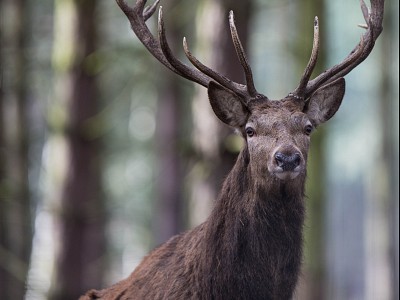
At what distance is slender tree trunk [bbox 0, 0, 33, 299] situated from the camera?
1555 centimetres

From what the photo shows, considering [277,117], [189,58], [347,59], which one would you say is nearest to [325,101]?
[347,59]

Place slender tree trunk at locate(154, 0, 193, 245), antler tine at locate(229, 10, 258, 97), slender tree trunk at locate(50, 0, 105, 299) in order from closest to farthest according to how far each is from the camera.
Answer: antler tine at locate(229, 10, 258, 97), slender tree trunk at locate(50, 0, 105, 299), slender tree trunk at locate(154, 0, 193, 245)

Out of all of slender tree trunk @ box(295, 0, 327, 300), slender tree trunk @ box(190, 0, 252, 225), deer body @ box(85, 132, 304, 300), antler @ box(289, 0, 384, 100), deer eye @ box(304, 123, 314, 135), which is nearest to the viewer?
deer body @ box(85, 132, 304, 300)

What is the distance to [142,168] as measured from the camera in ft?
132

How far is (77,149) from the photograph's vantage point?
14.3 m

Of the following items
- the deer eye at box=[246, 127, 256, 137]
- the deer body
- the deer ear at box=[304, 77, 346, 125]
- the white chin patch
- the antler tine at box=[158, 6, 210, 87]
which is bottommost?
the deer body

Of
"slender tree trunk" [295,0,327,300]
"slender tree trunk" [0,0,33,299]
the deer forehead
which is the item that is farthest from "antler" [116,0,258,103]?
"slender tree trunk" [295,0,327,300]

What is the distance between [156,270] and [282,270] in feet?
3.59

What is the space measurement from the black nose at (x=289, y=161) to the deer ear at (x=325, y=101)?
1.09 metres

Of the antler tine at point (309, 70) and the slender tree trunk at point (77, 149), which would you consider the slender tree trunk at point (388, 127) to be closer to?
the slender tree trunk at point (77, 149)

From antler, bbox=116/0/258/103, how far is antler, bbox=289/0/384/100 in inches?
16.6

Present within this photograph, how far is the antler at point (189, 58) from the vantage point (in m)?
8.21

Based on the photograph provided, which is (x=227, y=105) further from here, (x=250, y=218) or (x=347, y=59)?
(x=347, y=59)

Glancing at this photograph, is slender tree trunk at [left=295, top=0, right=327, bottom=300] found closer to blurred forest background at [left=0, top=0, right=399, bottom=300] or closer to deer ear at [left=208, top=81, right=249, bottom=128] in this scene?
blurred forest background at [left=0, top=0, right=399, bottom=300]
